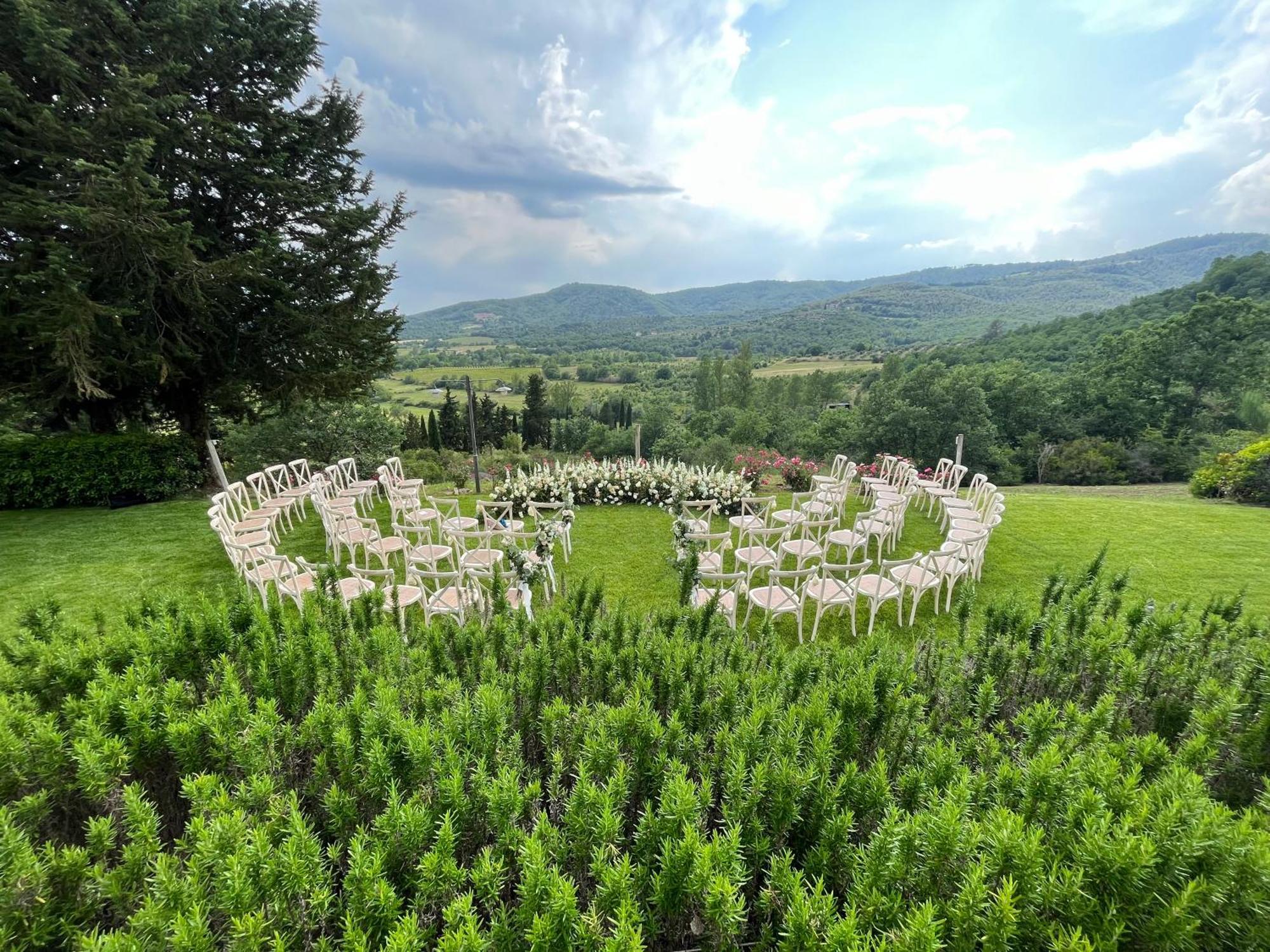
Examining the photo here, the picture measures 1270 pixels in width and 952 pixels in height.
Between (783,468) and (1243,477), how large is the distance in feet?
28.7

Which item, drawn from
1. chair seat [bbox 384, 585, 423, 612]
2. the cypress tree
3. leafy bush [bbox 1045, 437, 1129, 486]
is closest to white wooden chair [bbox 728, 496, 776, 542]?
chair seat [bbox 384, 585, 423, 612]

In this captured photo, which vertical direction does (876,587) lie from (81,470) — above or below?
below

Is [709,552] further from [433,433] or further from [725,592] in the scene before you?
[433,433]

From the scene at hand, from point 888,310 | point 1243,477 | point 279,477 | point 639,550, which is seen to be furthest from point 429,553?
point 888,310

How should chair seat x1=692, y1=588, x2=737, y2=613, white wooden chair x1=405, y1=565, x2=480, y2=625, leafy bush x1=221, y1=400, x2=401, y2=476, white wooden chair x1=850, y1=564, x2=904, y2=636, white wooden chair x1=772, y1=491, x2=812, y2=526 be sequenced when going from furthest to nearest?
leafy bush x1=221, y1=400, x2=401, y2=476 < white wooden chair x1=772, y1=491, x2=812, y2=526 < white wooden chair x1=850, y1=564, x2=904, y2=636 < chair seat x1=692, y1=588, x2=737, y2=613 < white wooden chair x1=405, y1=565, x2=480, y2=625

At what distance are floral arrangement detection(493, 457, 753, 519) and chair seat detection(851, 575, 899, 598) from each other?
418 cm

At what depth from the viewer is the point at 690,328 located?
13462 cm

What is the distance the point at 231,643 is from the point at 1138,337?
39.9 m

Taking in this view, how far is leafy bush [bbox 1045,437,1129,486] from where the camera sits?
24812 millimetres

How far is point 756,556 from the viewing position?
5895 mm

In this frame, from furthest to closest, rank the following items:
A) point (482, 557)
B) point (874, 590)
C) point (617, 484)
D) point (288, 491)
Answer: point (617, 484), point (288, 491), point (482, 557), point (874, 590)

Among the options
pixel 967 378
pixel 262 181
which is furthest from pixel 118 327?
pixel 967 378

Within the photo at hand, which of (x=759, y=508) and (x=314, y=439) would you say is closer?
(x=759, y=508)

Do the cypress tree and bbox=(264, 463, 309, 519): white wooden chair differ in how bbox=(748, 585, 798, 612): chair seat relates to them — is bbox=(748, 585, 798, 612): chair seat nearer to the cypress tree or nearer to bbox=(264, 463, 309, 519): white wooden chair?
bbox=(264, 463, 309, 519): white wooden chair
